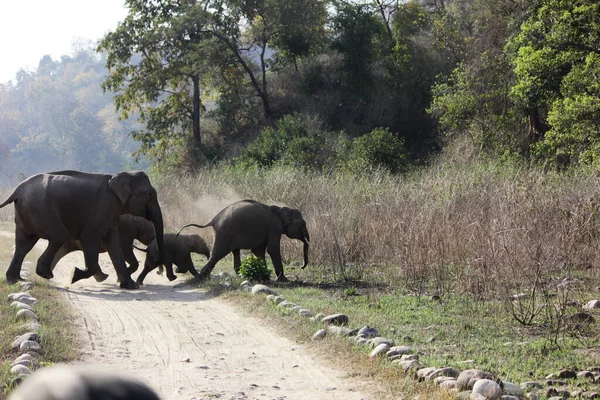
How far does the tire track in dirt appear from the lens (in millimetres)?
6543

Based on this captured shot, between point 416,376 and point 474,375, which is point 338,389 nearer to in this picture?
point 416,376

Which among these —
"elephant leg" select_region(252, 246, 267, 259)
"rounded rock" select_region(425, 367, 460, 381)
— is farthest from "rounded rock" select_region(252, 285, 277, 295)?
"rounded rock" select_region(425, 367, 460, 381)

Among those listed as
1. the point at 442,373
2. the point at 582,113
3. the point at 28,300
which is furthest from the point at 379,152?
the point at 442,373

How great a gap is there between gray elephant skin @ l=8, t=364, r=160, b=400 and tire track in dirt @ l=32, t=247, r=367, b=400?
4.93 metres

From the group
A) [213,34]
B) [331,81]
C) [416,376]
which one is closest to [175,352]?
[416,376]

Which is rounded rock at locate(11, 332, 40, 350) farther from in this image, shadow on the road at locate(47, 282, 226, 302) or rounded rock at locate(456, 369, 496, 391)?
shadow on the road at locate(47, 282, 226, 302)

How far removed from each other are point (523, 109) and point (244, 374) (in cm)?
2450

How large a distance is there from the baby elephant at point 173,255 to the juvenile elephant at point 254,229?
2.39 feet

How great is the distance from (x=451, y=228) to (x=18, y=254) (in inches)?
280

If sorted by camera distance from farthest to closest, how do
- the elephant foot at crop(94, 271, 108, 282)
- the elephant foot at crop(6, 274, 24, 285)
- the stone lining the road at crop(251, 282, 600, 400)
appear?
the elephant foot at crop(94, 271, 108, 282) < the elephant foot at crop(6, 274, 24, 285) < the stone lining the road at crop(251, 282, 600, 400)

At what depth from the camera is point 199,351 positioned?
7965 mm

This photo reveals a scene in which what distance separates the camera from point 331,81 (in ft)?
144

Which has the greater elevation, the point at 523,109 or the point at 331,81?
the point at 331,81

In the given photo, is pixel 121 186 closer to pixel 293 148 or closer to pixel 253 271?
pixel 253 271
